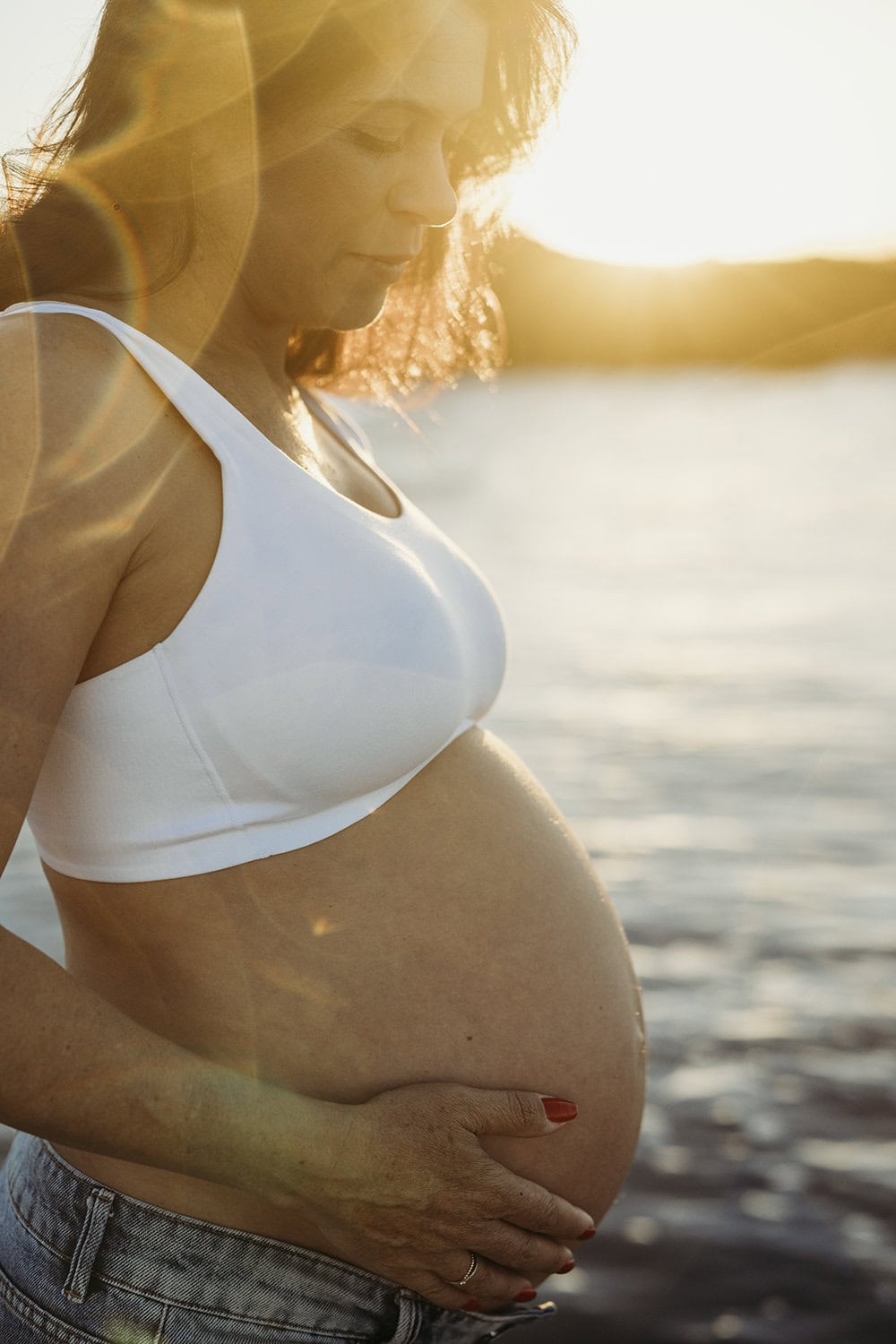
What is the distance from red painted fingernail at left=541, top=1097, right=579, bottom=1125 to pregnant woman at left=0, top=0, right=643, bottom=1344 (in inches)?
0.7

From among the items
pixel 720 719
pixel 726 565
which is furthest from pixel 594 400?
pixel 720 719

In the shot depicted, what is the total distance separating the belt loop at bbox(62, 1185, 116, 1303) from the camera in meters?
1.31

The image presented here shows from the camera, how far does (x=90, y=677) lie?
1.19m

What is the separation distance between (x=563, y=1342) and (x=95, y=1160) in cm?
189

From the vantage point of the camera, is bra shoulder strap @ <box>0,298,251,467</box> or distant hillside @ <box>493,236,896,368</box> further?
distant hillside @ <box>493,236,896,368</box>

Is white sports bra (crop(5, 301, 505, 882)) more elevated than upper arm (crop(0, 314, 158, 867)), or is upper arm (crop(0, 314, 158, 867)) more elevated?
upper arm (crop(0, 314, 158, 867))

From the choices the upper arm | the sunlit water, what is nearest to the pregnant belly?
the upper arm

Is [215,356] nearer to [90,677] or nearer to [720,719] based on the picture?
[90,677]

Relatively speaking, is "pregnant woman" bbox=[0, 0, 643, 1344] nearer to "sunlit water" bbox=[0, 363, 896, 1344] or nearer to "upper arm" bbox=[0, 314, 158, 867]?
"upper arm" bbox=[0, 314, 158, 867]

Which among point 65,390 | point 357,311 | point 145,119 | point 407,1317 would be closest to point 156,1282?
point 407,1317

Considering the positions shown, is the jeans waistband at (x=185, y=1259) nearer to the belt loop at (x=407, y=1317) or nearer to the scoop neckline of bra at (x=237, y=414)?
the belt loop at (x=407, y=1317)

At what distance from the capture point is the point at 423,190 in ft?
4.85

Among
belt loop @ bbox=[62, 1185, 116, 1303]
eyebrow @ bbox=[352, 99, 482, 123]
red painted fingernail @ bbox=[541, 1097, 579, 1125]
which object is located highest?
eyebrow @ bbox=[352, 99, 482, 123]

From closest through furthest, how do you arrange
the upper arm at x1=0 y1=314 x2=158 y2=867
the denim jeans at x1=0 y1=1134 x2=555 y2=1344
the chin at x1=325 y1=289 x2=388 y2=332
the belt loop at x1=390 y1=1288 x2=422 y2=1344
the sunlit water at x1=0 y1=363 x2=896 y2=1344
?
the upper arm at x1=0 y1=314 x2=158 y2=867 → the denim jeans at x1=0 y1=1134 x2=555 y2=1344 → the belt loop at x1=390 y1=1288 x2=422 y2=1344 → the chin at x1=325 y1=289 x2=388 y2=332 → the sunlit water at x1=0 y1=363 x2=896 y2=1344
